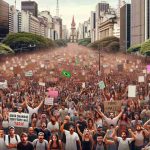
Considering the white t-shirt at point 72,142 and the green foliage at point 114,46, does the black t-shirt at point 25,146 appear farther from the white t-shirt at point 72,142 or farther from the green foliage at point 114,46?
the green foliage at point 114,46

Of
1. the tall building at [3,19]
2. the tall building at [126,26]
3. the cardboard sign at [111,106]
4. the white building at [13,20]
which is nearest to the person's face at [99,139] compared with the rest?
the cardboard sign at [111,106]

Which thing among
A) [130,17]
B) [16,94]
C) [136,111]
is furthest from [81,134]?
[130,17]

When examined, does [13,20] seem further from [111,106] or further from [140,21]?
[111,106]

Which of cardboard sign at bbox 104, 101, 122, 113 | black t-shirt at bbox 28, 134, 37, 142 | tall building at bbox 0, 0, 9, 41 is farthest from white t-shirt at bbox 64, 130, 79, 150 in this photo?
tall building at bbox 0, 0, 9, 41

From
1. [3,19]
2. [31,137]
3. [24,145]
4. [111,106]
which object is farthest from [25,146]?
[3,19]

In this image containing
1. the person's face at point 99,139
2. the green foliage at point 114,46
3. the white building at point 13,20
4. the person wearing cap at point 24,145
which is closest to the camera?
the person wearing cap at point 24,145

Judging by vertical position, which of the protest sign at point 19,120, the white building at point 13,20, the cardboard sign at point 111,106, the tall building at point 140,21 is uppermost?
the white building at point 13,20
